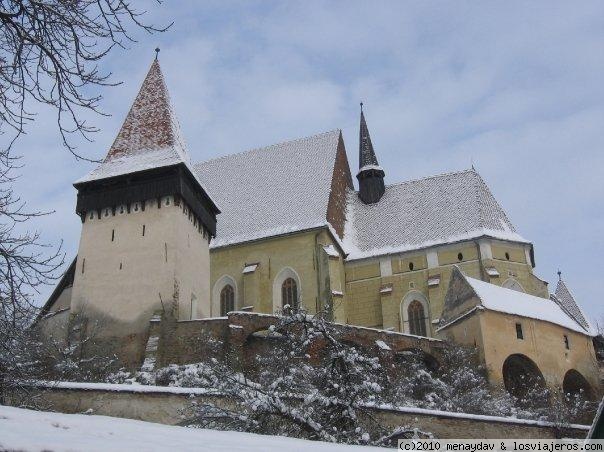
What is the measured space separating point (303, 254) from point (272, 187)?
5.59 meters

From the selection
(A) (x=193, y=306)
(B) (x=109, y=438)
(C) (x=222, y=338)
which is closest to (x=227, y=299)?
(A) (x=193, y=306)

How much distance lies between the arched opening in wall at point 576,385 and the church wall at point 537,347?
18 cm

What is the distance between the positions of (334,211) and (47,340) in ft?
46.6

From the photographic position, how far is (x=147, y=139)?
97.7ft

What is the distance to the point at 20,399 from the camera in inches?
558

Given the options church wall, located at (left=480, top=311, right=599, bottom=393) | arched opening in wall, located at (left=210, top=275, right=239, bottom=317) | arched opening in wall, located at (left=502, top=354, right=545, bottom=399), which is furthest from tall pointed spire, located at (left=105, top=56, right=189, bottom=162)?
arched opening in wall, located at (left=502, top=354, right=545, bottom=399)

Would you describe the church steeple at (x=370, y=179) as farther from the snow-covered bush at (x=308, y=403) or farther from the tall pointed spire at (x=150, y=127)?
the snow-covered bush at (x=308, y=403)

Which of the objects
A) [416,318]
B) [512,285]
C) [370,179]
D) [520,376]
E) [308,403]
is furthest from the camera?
[370,179]

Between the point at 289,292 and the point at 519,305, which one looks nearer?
the point at 519,305

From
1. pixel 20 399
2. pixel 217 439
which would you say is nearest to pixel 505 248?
pixel 20 399

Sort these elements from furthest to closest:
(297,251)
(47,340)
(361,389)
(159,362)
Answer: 1. (297,251)
2. (47,340)
3. (159,362)
4. (361,389)

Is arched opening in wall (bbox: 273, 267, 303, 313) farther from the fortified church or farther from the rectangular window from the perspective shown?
the rectangular window

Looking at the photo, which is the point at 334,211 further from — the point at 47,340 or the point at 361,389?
the point at 361,389

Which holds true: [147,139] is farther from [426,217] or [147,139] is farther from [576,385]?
[576,385]
